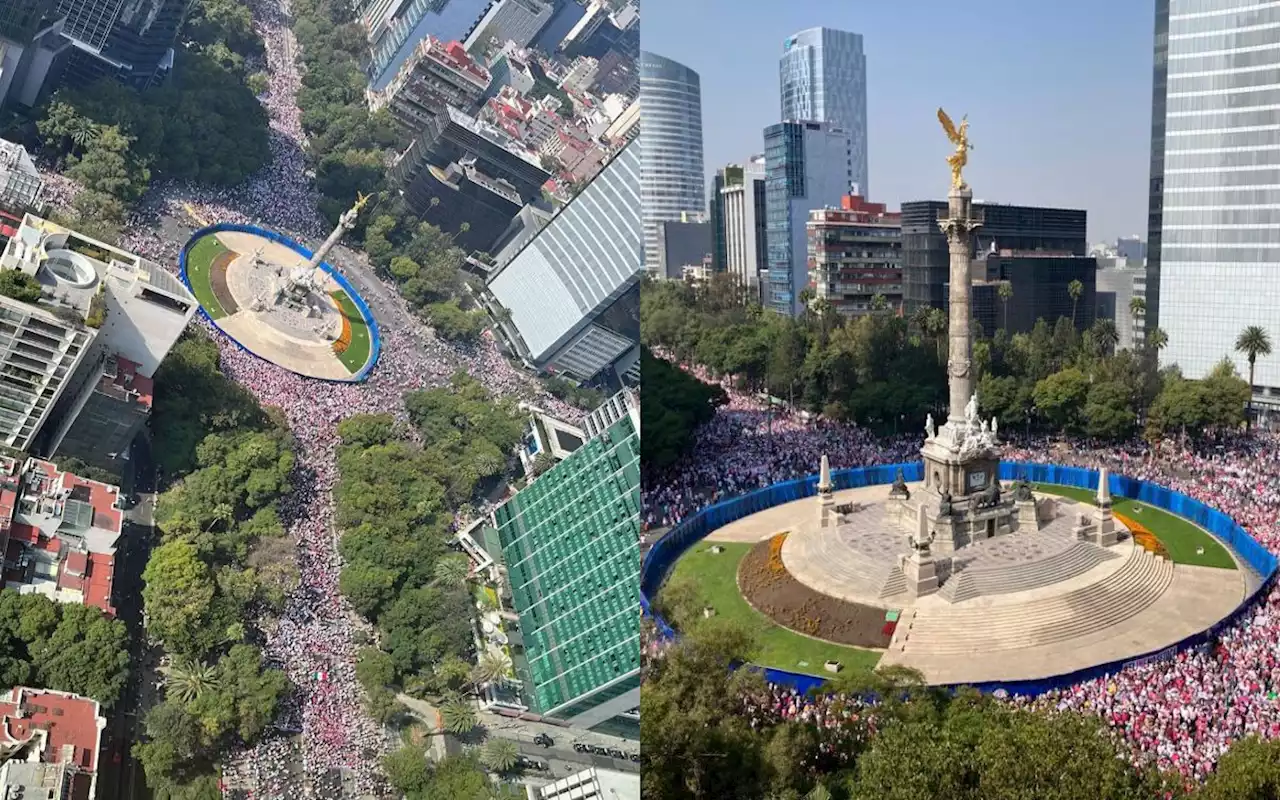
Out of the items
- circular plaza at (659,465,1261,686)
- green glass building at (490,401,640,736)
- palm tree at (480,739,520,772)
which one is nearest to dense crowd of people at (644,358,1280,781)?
circular plaza at (659,465,1261,686)

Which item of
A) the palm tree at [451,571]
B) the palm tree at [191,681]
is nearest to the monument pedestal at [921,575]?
the palm tree at [451,571]

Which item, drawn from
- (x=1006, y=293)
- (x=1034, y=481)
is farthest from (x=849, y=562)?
(x=1006, y=293)

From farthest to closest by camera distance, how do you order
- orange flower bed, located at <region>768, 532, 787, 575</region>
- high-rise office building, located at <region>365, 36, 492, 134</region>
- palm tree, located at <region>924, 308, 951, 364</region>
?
palm tree, located at <region>924, 308, 951, 364</region> → high-rise office building, located at <region>365, 36, 492, 134</region> → orange flower bed, located at <region>768, 532, 787, 575</region>

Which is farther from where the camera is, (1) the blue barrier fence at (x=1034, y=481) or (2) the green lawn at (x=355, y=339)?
(2) the green lawn at (x=355, y=339)

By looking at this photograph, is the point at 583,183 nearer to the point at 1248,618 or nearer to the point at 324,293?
the point at 324,293

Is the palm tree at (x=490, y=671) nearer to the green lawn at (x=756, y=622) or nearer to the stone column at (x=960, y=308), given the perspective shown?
the green lawn at (x=756, y=622)

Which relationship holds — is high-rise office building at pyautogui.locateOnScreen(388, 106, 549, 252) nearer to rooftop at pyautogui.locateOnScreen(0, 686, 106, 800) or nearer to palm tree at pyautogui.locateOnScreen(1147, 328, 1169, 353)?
rooftop at pyautogui.locateOnScreen(0, 686, 106, 800)
